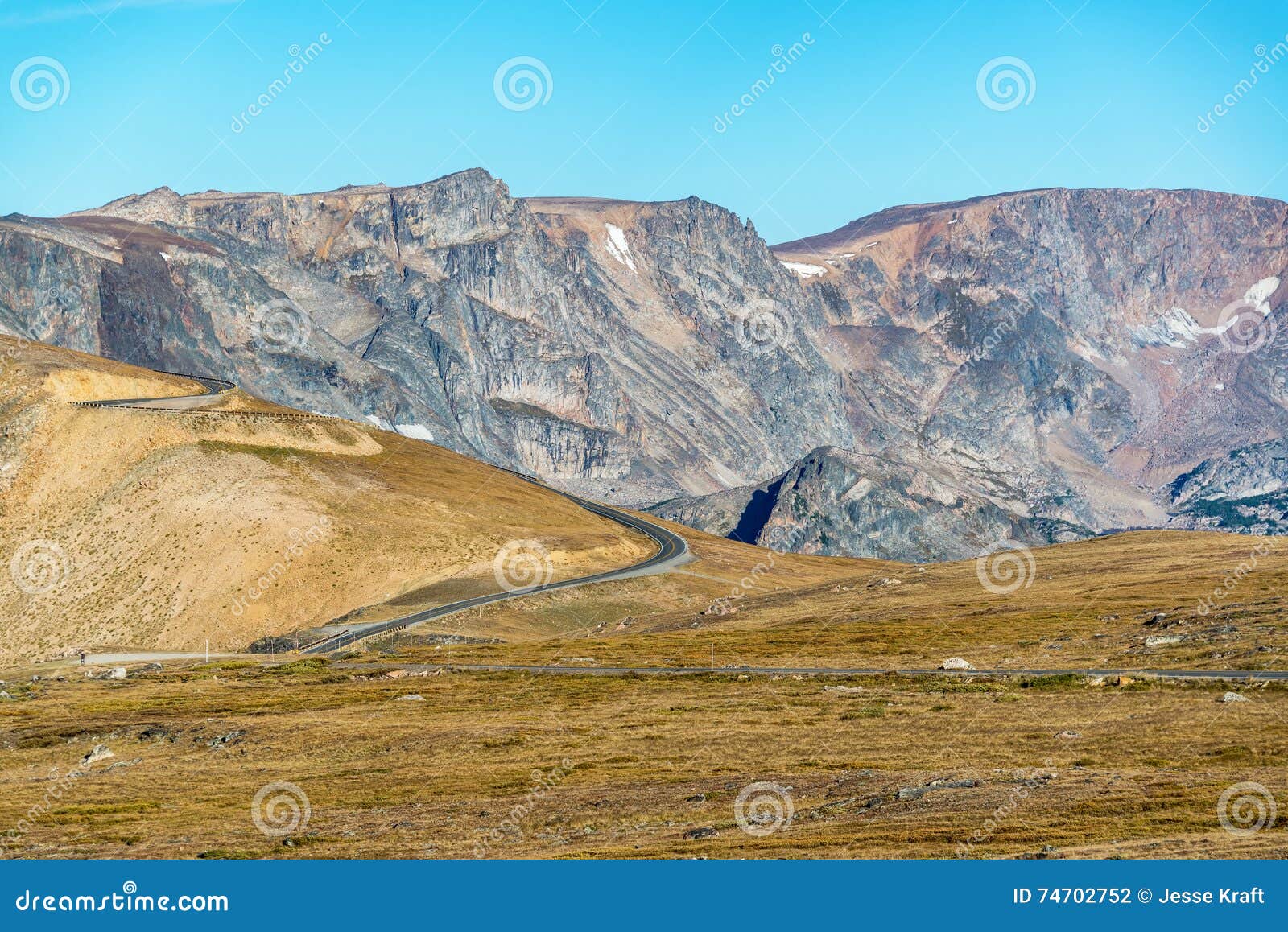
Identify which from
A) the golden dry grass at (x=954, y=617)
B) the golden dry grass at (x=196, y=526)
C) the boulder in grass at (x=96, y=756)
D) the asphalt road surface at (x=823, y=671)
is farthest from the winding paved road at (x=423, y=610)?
the boulder in grass at (x=96, y=756)

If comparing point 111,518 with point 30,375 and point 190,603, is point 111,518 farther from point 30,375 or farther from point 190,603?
point 30,375

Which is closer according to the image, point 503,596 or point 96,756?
point 96,756

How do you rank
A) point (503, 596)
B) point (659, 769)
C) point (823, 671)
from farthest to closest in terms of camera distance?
1. point (503, 596)
2. point (823, 671)
3. point (659, 769)

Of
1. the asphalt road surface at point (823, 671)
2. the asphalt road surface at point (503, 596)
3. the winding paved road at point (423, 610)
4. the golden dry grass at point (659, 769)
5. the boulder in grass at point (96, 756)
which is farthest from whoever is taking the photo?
the winding paved road at point (423, 610)

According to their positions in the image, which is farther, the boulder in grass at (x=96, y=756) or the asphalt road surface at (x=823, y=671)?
the asphalt road surface at (x=823, y=671)

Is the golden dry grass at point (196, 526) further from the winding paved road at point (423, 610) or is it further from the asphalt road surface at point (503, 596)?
the asphalt road surface at point (503, 596)

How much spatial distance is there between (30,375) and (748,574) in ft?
284

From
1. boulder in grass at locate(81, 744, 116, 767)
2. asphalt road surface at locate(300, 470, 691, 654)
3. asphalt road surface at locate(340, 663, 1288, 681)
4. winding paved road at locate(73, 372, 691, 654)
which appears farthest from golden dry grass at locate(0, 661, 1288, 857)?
winding paved road at locate(73, 372, 691, 654)

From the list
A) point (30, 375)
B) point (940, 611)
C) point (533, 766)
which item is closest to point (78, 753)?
point (533, 766)

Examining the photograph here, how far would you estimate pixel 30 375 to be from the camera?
164 meters

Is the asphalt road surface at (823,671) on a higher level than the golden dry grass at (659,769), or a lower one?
higher

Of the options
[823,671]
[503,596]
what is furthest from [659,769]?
[503,596]

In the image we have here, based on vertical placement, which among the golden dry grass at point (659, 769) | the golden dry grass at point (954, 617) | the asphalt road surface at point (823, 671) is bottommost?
the golden dry grass at point (659, 769)

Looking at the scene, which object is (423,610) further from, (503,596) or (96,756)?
(96,756)
